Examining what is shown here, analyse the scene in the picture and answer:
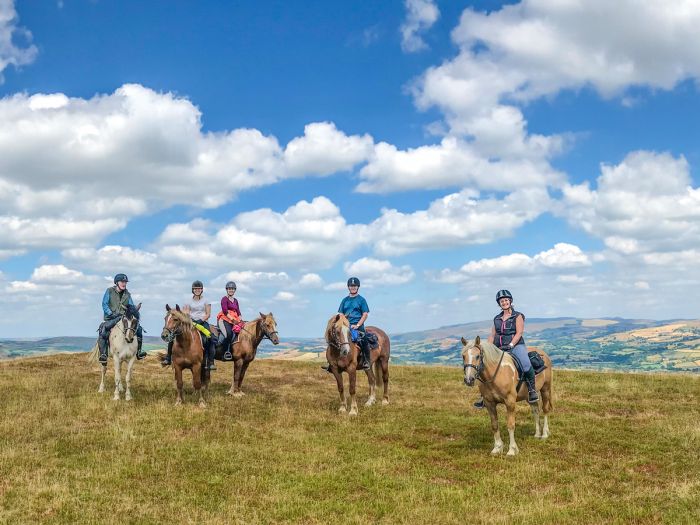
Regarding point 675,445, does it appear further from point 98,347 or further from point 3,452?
point 98,347

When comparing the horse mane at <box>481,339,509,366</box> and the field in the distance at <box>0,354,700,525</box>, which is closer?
the field in the distance at <box>0,354,700,525</box>

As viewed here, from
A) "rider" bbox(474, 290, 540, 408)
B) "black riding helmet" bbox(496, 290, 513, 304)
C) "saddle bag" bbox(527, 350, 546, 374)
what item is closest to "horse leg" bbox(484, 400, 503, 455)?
"rider" bbox(474, 290, 540, 408)

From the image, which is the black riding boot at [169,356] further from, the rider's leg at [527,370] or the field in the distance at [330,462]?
the rider's leg at [527,370]

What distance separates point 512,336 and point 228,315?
10416mm

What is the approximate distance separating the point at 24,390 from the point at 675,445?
2054cm

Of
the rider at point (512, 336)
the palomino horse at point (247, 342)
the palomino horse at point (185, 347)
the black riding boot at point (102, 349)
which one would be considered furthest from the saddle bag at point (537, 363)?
the black riding boot at point (102, 349)

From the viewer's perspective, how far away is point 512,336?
480 inches

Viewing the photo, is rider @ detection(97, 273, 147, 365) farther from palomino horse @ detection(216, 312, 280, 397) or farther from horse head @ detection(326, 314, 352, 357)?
horse head @ detection(326, 314, 352, 357)

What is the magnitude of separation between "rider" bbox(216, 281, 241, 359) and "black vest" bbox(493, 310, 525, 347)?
386 inches

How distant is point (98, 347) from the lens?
1839 centimetres

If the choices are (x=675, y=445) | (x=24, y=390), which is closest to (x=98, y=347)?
(x=24, y=390)

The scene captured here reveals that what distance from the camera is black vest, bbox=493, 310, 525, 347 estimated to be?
12219 millimetres

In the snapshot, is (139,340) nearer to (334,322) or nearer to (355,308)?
Result: (334,322)

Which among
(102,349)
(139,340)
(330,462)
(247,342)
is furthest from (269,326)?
(330,462)
